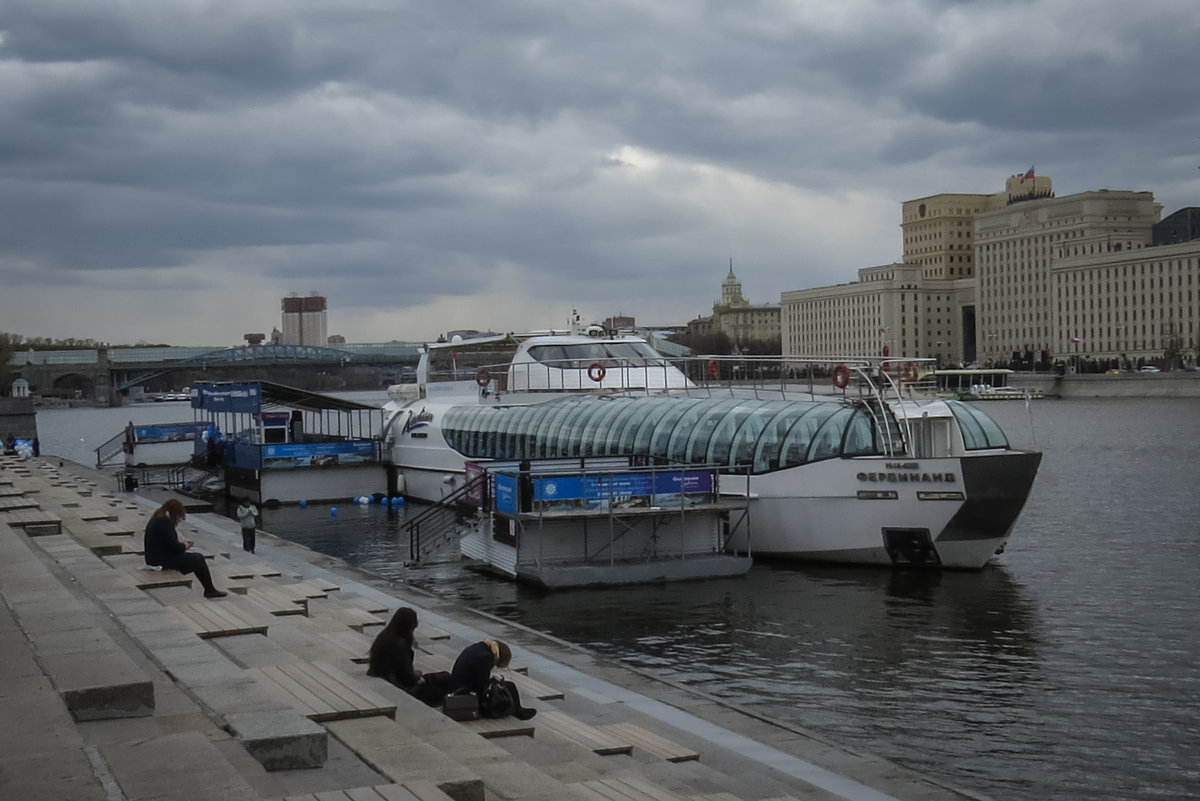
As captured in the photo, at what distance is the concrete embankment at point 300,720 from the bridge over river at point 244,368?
382 feet

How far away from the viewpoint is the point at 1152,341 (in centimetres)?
18650

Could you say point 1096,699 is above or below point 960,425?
below

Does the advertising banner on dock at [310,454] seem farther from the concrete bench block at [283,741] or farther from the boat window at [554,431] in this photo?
the concrete bench block at [283,741]

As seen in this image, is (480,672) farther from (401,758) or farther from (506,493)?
(506,493)

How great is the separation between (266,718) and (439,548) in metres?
25.1

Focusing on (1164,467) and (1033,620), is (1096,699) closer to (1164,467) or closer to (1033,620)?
(1033,620)

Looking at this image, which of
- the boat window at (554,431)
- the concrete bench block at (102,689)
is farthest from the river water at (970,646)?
the concrete bench block at (102,689)

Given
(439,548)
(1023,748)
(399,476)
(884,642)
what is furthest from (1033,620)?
(399,476)

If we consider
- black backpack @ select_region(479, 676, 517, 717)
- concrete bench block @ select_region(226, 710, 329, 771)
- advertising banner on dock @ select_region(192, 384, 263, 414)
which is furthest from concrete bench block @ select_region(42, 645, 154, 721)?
advertising banner on dock @ select_region(192, 384, 263, 414)

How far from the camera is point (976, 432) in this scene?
105 ft

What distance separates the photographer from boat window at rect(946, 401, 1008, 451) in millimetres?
31859

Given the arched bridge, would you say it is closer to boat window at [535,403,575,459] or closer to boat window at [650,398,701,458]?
boat window at [535,403,575,459]

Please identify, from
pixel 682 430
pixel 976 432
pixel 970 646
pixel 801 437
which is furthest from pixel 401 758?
pixel 682 430

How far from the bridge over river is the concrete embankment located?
382 feet
